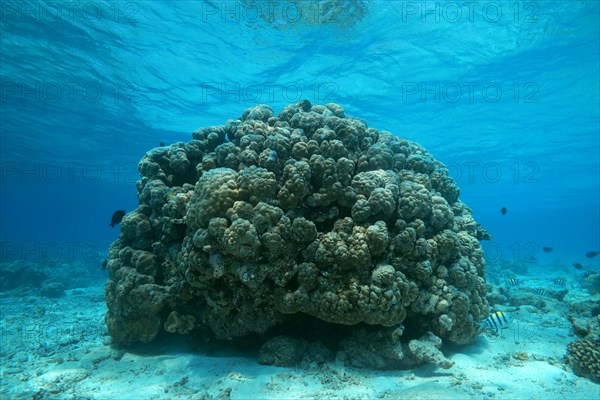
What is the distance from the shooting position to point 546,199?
67.8 m

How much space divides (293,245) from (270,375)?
248 cm

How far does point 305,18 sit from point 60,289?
843 inches

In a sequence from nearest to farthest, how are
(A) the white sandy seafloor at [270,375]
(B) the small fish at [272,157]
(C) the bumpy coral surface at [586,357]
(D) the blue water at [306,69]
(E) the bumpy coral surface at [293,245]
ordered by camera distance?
(A) the white sandy seafloor at [270,375], (E) the bumpy coral surface at [293,245], (C) the bumpy coral surface at [586,357], (B) the small fish at [272,157], (D) the blue water at [306,69]

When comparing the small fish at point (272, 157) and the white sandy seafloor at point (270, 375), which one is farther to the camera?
the small fish at point (272, 157)

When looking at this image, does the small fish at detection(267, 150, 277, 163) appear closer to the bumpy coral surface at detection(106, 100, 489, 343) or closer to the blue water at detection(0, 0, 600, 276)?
the bumpy coral surface at detection(106, 100, 489, 343)

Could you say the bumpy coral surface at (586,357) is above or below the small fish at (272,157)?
below

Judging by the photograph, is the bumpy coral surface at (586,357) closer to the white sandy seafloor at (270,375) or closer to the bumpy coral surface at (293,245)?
the white sandy seafloor at (270,375)

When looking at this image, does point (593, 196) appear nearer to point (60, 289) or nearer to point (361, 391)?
point (361, 391)

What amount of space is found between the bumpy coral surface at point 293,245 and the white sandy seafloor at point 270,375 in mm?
614

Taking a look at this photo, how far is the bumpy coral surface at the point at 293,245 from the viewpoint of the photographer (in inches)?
239

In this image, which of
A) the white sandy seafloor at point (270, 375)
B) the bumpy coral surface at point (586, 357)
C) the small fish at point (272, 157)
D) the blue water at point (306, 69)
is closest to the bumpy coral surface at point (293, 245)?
the small fish at point (272, 157)

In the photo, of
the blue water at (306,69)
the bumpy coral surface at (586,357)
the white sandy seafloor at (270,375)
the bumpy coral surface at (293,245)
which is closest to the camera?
the white sandy seafloor at (270,375)

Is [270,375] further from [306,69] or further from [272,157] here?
[306,69]

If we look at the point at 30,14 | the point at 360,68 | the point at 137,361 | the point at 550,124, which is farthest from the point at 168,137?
the point at 550,124
